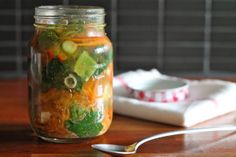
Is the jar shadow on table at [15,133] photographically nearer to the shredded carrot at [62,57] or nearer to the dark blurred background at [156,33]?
the shredded carrot at [62,57]

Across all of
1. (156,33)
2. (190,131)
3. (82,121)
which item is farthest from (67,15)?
(156,33)

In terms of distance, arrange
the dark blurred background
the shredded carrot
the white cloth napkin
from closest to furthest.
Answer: the shredded carrot < the white cloth napkin < the dark blurred background

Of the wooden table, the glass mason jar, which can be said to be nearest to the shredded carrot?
the glass mason jar

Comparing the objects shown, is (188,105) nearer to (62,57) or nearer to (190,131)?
(190,131)

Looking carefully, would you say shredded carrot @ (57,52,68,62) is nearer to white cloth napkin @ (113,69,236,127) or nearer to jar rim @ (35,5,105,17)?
jar rim @ (35,5,105,17)

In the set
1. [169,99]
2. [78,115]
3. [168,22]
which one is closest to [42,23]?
[78,115]

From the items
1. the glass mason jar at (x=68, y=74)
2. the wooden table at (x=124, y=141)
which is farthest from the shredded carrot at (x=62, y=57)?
the wooden table at (x=124, y=141)

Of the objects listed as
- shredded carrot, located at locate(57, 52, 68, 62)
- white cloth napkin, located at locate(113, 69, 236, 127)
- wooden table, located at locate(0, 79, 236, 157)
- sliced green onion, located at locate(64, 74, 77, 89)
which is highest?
shredded carrot, located at locate(57, 52, 68, 62)
